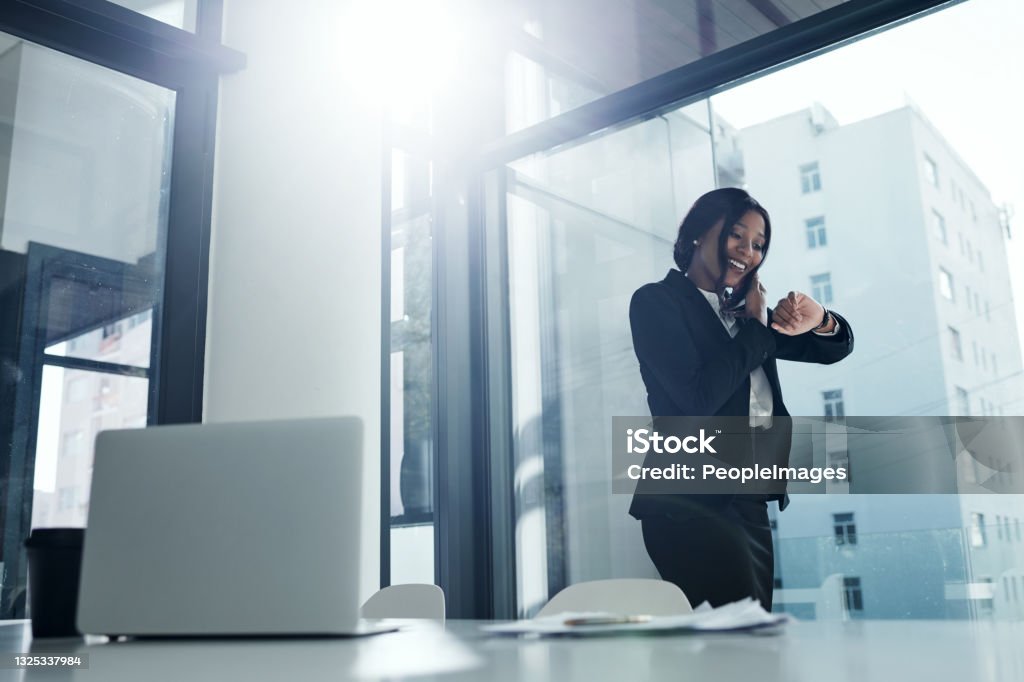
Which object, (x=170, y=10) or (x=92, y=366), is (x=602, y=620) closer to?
(x=92, y=366)

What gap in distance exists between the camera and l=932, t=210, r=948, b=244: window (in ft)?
10.2

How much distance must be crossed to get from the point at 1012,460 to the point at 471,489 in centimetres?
228

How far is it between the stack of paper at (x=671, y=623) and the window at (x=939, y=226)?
2394mm

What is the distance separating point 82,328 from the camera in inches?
130

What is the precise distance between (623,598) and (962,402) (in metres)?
1.55

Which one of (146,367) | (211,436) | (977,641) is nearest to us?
(977,641)

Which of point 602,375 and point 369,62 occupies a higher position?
point 369,62

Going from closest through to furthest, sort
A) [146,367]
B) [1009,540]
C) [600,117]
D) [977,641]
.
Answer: [977,641]
[1009,540]
[146,367]
[600,117]

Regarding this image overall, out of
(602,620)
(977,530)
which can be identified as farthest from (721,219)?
(602,620)

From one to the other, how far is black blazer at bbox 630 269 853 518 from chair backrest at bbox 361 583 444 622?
124cm

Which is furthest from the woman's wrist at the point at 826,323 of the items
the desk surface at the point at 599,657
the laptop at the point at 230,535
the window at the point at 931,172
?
the laptop at the point at 230,535

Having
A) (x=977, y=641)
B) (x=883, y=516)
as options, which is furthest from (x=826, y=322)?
(x=977, y=641)

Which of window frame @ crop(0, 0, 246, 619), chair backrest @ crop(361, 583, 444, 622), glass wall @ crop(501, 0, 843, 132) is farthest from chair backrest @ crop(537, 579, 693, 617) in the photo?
glass wall @ crop(501, 0, 843, 132)

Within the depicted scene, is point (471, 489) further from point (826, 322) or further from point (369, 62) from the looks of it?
point (369, 62)
